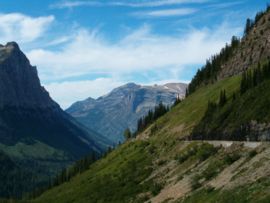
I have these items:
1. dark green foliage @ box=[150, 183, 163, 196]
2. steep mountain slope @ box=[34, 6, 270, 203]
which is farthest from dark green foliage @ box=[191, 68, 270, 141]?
dark green foliage @ box=[150, 183, 163, 196]

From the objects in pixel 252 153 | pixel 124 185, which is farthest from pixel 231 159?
pixel 124 185

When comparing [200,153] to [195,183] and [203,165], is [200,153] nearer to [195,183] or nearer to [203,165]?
[203,165]

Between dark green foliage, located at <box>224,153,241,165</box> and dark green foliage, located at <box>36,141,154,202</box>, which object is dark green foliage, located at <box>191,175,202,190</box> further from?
dark green foliage, located at <box>36,141,154,202</box>

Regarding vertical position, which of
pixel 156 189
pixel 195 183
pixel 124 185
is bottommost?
pixel 124 185

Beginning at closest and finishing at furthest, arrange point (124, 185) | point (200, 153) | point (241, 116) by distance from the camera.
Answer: point (200, 153)
point (241, 116)
point (124, 185)

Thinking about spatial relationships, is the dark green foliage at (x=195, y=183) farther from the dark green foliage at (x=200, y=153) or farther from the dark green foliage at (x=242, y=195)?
the dark green foliage at (x=200, y=153)

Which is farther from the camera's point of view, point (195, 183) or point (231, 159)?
point (231, 159)

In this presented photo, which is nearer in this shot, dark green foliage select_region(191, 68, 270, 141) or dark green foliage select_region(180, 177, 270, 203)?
dark green foliage select_region(180, 177, 270, 203)

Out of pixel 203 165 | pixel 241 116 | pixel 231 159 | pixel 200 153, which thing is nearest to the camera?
pixel 231 159

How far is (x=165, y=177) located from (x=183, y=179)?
1391 centimetres

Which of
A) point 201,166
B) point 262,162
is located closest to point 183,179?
point 201,166

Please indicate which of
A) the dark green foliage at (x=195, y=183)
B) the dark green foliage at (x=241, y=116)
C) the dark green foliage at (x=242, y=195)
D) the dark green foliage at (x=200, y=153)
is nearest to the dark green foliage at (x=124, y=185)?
the dark green foliage at (x=200, y=153)

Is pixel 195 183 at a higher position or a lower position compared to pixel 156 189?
higher

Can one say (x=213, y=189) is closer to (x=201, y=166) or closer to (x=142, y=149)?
(x=201, y=166)
